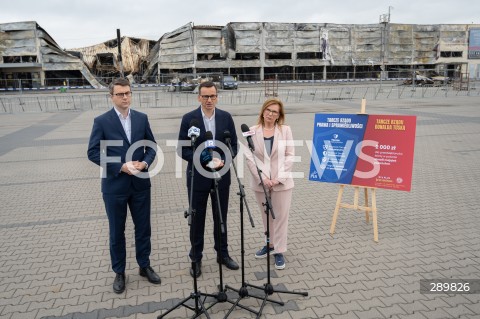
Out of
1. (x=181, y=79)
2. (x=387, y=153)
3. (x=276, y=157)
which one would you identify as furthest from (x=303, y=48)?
(x=276, y=157)

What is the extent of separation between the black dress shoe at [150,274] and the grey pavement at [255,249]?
0.19 ft

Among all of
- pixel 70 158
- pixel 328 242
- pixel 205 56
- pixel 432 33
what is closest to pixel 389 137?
pixel 328 242

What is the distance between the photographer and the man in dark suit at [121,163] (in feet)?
12.2

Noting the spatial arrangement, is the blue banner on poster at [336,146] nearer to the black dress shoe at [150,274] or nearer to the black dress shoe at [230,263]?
the black dress shoe at [230,263]

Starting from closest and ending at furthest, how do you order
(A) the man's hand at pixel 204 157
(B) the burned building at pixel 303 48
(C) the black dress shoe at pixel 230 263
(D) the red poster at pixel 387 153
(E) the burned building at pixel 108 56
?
(A) the man's hand at pixel 204 157
(C) the black dress shoe at pixel 230 263
(D) the red poster at pixel 387 153
(B) the burned building at pixel 303 48
(E) the burned building at pixel 108 56

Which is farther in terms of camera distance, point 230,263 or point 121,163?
point 230,263

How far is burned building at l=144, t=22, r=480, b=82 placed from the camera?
5681cm

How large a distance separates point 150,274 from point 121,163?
127cm

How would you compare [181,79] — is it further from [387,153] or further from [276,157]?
[276,157]

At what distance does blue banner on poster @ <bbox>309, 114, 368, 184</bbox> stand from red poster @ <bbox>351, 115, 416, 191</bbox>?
0.10 m

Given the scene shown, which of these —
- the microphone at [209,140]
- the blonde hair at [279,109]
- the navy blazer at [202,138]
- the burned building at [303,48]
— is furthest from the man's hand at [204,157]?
the burned building at [303,48]

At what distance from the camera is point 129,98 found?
3.78m

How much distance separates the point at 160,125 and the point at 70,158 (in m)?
6.19

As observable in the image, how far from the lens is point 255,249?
483cm
